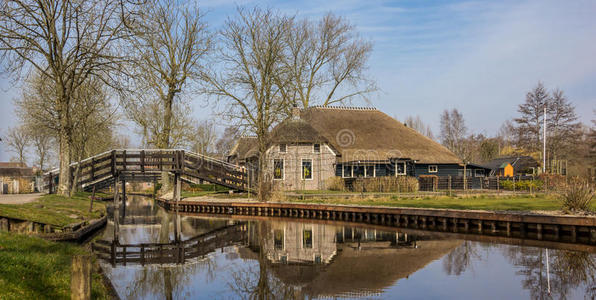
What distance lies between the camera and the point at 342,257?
1280 centimetres

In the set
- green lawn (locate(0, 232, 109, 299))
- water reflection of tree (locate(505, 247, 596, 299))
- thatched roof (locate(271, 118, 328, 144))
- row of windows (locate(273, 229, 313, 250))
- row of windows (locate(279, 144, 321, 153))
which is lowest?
row of windows (locate(273, 229, 313, 250))

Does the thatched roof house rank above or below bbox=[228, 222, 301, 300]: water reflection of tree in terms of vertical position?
above

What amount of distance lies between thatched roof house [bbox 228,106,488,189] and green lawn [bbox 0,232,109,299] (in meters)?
24.6

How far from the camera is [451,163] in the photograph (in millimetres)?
36938

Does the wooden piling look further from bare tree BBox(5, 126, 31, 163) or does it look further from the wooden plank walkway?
bare tree BBox(5, 126, 31, 163)

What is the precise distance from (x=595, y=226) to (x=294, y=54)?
3150 cm

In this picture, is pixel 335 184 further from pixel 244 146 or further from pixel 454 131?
pixel 454 131

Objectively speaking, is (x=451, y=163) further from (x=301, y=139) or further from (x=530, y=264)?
(x=530, y=264)

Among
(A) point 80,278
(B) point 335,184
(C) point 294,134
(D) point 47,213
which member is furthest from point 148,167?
(A) point 80,278

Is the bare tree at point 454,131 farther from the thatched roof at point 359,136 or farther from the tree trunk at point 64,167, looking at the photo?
the tree trunk at point 64,167

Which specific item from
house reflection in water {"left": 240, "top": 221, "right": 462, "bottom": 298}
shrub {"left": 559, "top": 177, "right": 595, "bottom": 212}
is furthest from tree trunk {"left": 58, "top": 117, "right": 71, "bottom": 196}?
shrub {"left": 559, "top": 177, "right": 595, "bottom": 212}

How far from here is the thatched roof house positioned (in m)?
35.5

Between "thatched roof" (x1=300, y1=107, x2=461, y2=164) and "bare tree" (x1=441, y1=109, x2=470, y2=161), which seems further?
"bare tree" (x1=441, y1=109, x2=470, y2=161)

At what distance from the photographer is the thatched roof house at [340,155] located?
35531mm
